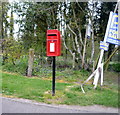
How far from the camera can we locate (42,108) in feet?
10.9

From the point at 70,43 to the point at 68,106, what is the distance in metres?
7.27

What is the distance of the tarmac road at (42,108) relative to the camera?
10.5 ft

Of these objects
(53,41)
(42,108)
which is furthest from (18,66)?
(42,108)

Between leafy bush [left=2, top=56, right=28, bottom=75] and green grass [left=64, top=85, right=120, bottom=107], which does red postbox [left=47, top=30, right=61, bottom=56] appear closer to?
green grass [left=64, top=85, right=120, bottom=107]

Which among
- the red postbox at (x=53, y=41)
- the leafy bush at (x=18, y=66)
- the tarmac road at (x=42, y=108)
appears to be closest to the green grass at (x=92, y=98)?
the tarmac road at (x=42, y=108)

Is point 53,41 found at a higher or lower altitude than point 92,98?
higher

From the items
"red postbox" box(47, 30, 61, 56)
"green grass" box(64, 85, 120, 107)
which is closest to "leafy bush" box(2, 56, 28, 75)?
"red postbox" box(47, 30, 61, 56)

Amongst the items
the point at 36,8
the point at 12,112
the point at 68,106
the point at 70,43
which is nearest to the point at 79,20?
the point at 70,43

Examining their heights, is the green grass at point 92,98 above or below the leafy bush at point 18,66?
below

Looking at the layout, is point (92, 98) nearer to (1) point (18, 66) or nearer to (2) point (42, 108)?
(2) point (42, 108)

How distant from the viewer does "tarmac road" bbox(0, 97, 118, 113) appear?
321cm

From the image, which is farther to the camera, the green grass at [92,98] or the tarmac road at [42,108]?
the green grass at [92,98]

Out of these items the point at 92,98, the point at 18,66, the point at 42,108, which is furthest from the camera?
the point at 18,66

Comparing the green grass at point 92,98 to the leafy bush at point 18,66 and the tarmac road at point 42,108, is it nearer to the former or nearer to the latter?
the tarmac road at point 42,108
